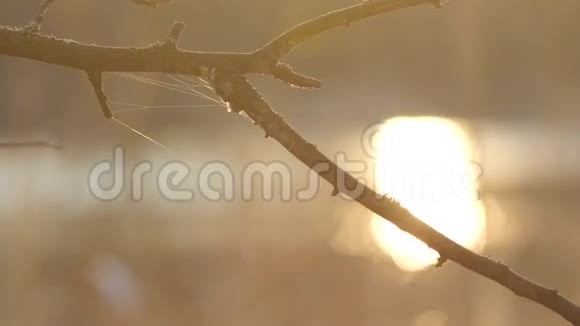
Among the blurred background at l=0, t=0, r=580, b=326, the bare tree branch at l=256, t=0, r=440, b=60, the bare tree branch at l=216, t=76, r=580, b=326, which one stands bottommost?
the bare tree branch at l=216, t=76, r=580, b=326

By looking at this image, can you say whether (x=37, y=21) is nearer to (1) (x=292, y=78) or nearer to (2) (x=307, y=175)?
(1) (x=292, y=78)

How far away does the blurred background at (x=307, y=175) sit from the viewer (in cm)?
143

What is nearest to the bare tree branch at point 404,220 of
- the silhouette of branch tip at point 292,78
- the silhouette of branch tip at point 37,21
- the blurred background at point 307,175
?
the silhouette of branch tip at point 292,78

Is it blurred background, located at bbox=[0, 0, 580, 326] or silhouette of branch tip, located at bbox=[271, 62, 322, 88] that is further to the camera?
blurred background, located at bbox=[0, 0, 580, 326]

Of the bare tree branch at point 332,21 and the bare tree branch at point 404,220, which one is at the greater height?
the bare tree branch at point 332,21

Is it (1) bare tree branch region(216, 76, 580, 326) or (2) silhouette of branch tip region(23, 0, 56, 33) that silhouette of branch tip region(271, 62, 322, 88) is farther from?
(2) silhouette of branch tip region(23, 0, 56, 33)

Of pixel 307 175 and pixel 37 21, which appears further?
pixel 307 175

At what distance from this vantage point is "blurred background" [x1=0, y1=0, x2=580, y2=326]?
143cm

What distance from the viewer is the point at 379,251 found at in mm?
1649

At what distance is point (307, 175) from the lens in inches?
51.0

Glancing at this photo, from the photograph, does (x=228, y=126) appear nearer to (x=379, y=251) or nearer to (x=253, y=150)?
(x=253, y=150)

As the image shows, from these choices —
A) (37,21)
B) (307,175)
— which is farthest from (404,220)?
(307,175)

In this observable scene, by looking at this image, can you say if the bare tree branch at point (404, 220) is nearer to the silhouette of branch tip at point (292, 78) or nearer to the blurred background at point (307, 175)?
the silhouette of branch tip at point (292, 78)

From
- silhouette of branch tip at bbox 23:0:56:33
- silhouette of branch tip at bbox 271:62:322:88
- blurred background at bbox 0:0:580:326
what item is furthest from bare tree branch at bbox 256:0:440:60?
blurred background at bbox 0:0:580:326
